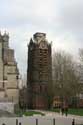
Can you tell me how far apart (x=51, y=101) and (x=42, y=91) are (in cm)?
394

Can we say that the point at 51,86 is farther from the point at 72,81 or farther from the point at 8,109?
the point at 8,109

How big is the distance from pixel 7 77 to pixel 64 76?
15.1 metres

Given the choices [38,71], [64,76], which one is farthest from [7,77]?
[38,71]

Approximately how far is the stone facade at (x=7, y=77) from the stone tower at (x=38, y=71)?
19.2 metres

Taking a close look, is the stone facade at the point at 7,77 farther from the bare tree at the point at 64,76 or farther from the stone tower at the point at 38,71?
the stone tower at the point at 38,71

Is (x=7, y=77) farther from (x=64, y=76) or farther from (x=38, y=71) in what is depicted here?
Result: (x=38, y=71)

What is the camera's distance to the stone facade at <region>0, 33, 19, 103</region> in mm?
92225

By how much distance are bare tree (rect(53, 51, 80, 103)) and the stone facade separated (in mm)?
12028

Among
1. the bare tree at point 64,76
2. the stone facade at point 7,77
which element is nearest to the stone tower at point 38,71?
the bare tree at point 64,76

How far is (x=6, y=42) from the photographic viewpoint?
332 feet

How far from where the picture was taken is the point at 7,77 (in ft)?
310

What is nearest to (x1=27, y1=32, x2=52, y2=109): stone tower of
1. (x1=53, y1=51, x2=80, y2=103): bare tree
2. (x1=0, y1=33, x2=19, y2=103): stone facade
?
(x1=53, y1=51, x2=80, y2=103): bare tree

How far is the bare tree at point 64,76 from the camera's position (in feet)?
323

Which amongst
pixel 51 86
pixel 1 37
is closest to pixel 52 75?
pixel 51 86
